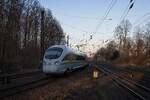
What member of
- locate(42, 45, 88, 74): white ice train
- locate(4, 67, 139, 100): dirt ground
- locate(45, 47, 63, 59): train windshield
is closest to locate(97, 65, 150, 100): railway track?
locate(4, 67, 139, 100): dirt ground

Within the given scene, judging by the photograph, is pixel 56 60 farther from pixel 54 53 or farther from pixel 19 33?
pixel 19 33

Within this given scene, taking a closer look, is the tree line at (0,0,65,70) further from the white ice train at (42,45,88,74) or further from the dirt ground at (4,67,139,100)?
the dirt ground at (4,67,139,100)

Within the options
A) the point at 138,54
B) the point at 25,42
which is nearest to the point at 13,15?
the point at 25,42

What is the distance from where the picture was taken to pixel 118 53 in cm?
9781

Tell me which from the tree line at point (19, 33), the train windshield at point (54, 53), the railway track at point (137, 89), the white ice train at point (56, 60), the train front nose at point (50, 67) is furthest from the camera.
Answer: the tree line at point (19, 33)

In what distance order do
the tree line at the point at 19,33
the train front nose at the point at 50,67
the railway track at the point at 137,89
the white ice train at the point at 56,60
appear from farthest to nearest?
the tree line at the point at 19,33, the white ice train at the point at 56,60, the train front nose at the point at 50,67, the railway track at the point at 137,89

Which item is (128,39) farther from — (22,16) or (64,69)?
(64,69)

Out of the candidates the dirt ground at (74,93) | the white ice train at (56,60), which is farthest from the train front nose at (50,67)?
the dirt ground at (74,93)

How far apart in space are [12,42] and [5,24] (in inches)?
118

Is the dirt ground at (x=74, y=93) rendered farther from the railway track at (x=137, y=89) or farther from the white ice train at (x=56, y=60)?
the white ice train at (x=56, y=60)

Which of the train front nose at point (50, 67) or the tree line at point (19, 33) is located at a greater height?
the tree line at point (19, 33)

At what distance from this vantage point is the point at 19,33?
5247cm

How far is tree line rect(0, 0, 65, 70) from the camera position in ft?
137

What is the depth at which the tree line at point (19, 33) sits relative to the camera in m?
41.8
